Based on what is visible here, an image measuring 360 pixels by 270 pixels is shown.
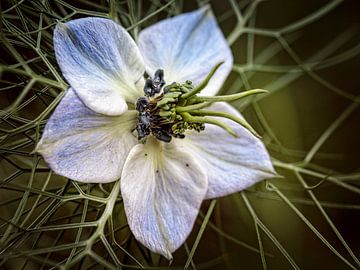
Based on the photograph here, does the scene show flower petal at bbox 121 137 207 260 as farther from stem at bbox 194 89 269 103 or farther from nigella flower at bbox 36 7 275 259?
stem at bbox 194 89 269 103

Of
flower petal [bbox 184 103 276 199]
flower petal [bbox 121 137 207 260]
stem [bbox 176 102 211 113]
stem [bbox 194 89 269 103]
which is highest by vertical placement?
stem [bbox 194 89 269 103]

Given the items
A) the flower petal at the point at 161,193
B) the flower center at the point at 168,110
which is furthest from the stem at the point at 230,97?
the flower petal at the point at 161,193

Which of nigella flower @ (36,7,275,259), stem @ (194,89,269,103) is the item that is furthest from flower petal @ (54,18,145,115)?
stem @ (194,89,269,103)

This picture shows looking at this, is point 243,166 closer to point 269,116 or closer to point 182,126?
point 182,126

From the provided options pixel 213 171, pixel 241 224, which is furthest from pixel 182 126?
pixel 241 224

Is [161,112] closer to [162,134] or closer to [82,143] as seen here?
[162,134]

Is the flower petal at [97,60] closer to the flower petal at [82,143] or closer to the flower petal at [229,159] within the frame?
the flower petal at [82,143]
